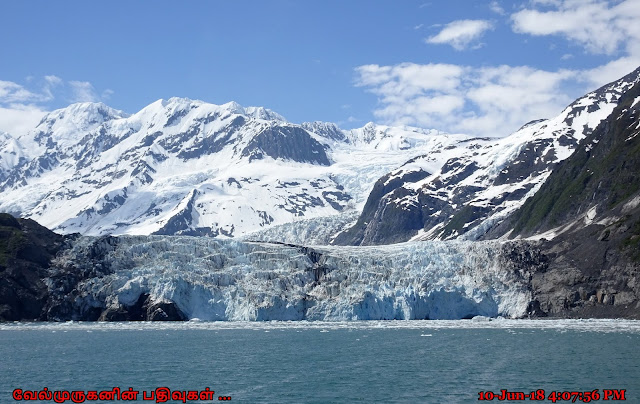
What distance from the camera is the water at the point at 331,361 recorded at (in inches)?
2120

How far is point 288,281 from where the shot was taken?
427ft

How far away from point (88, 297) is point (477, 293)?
200 ft

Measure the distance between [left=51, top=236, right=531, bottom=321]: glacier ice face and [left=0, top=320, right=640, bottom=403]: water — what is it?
64.2 feet

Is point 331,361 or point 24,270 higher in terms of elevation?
point 24,270

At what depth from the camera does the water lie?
2120 inches

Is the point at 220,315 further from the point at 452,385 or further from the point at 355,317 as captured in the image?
the point at 452,385

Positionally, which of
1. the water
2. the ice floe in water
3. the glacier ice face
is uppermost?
the glacier ice face

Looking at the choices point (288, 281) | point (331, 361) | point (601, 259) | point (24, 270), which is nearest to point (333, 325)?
point (288, 281)

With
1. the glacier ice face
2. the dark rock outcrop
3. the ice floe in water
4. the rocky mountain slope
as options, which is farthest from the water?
the glacier ice face

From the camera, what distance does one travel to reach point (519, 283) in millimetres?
131125

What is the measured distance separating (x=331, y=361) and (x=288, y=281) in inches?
2418

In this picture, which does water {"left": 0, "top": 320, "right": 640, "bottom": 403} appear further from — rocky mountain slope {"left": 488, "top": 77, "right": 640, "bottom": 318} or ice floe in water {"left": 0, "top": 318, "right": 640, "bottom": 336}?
rocky mountain slope {"left": 488, "top": 77, "right": 640, "bottom": 318}

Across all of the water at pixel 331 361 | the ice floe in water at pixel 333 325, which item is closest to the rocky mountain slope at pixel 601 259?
the ice floe in water at pixel 333 325

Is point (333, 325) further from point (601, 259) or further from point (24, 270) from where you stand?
point (24, 270)
